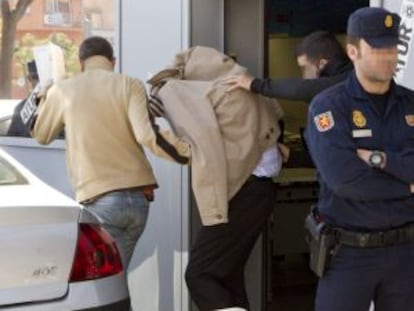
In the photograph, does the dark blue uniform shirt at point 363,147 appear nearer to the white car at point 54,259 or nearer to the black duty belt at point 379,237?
the black duty belt at point 379,237

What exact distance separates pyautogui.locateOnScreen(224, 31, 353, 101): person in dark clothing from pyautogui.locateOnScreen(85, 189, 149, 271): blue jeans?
98cm

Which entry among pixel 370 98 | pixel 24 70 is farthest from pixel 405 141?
pixel 24 70

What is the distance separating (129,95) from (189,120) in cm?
39

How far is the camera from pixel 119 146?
501 cm

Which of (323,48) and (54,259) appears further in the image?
(323,48)

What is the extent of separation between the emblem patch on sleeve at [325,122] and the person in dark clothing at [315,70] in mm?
876

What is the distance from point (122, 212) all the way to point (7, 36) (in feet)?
9.56

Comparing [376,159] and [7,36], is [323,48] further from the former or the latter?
[7,36]

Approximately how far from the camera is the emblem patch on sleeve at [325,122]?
3.48 meters

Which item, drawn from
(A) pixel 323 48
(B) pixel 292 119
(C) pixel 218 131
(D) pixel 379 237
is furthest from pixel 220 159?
(B) pixel 292 119

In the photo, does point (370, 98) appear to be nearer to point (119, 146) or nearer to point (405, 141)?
point (405, 141)

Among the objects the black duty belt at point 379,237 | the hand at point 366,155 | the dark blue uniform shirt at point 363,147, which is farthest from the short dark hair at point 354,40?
the black duty belt at point 379,237

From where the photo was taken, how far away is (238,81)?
15.7 ft

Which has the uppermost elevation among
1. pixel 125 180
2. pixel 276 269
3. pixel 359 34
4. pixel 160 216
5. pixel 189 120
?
pixel 359 34
